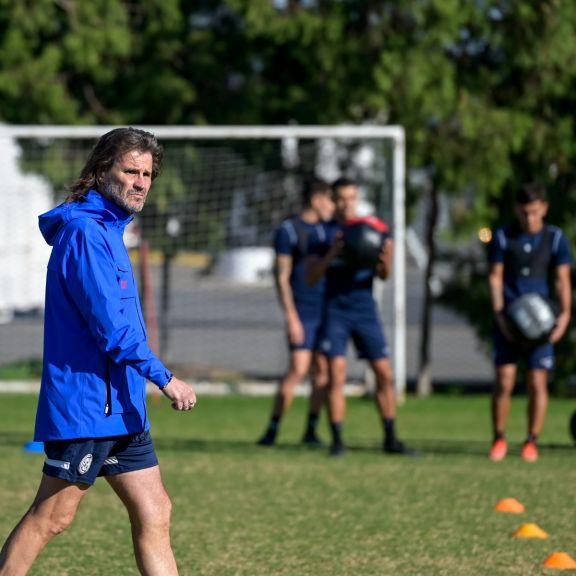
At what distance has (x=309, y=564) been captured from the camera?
6.13 m

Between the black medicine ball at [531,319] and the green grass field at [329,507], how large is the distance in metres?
0.94

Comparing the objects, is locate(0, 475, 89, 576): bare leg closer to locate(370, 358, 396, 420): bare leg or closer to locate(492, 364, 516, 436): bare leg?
locate(370, 358, 396, 420): bare leg

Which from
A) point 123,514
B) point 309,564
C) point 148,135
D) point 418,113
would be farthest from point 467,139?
point 148,135

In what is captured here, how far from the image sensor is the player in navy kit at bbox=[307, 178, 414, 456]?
9.77 meters

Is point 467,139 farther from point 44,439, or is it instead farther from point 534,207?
point 44,439

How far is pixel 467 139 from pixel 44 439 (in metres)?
10.9

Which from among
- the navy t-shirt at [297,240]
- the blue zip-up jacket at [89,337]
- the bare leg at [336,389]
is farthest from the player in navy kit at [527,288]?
the blue zip-up jacket at [89,337]

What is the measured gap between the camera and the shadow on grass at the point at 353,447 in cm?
1034

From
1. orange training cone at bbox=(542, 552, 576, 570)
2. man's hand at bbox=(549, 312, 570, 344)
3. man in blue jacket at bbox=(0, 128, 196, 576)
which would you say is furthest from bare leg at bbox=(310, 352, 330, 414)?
man in blue jacket at bbox=(0, 128, 196, 576)

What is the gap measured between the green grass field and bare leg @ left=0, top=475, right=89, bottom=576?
153 centimetres

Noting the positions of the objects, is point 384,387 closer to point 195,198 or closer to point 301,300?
point 301,300

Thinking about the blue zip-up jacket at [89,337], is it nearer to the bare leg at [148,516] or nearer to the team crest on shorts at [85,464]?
the team crest on shorts at [85,464]

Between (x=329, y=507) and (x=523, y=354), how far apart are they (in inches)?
104

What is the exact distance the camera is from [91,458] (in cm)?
436
